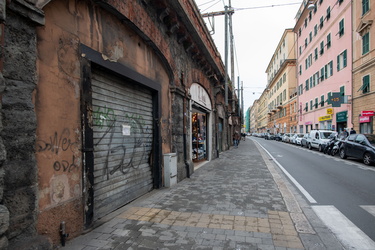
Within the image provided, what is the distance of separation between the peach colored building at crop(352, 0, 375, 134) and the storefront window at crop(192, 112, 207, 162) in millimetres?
14124

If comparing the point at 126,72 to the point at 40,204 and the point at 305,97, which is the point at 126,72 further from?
the point at 305,97

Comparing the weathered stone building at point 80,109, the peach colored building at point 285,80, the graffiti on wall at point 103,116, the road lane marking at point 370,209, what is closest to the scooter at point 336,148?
the road lane marking at point 370,209

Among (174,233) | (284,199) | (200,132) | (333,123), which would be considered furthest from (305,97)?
(174,233)

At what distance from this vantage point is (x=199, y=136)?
40.7 feet

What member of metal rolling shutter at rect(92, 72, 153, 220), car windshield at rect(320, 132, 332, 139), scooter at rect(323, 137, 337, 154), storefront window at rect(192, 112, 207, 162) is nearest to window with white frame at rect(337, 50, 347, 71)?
car windshield at rect(320, 132, 332, 139)

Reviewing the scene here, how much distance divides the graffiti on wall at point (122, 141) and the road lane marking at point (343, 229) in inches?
161

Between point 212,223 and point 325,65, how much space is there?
30.2 meters

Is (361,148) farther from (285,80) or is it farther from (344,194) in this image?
(285,80)

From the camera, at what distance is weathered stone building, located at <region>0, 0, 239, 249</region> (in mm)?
2666

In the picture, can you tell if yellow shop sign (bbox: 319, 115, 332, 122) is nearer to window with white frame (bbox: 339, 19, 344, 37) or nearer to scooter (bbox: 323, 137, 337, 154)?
window with white frame (bbox: 339, 19, 344, 37)

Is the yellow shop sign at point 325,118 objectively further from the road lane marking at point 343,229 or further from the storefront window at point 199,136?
the road lane marking at point 343,229

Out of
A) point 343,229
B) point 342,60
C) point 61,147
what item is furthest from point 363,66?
point 61,147

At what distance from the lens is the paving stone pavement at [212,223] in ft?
11.0

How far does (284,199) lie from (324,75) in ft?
92.2
